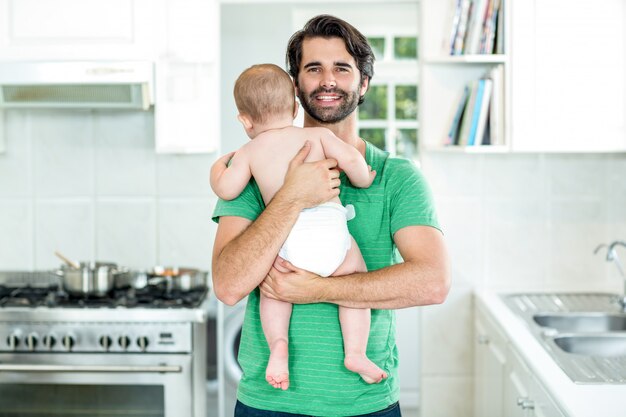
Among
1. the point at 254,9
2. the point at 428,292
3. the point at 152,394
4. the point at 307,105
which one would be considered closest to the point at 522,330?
the point at 428,292

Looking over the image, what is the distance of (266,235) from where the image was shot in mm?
1687

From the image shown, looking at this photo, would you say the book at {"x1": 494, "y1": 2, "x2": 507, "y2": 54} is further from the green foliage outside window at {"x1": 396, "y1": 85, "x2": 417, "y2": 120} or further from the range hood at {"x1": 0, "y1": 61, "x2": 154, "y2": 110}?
the range hood at {"x1": 0, "y1": 61, "x2": 154, "y2": 110}

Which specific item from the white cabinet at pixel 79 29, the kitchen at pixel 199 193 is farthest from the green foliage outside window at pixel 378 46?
the white cabinet at pixel 79 29

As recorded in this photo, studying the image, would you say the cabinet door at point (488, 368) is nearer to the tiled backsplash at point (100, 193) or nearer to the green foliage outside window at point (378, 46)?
the tiled backsplash at point (100, 193)

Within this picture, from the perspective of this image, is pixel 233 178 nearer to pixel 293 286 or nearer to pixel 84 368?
pixel 293 286

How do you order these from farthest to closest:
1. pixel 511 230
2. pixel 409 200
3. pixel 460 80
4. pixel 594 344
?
pixel 511 230 < pixel 460 80 < pixel 594 344 < pixel 409 200

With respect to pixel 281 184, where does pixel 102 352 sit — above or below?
below

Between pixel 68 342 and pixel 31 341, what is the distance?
0.13 meters

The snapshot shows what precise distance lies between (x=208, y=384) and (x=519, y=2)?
5.85 feet

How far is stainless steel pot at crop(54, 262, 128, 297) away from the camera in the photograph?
2.96 meters

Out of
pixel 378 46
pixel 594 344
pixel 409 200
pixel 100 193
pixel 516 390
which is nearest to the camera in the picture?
pixel 409 200

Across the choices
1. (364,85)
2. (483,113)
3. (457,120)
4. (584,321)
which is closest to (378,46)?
(457,120)

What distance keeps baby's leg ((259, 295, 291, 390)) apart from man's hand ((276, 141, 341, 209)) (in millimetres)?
229

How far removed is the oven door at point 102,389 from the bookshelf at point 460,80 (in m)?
1.29
